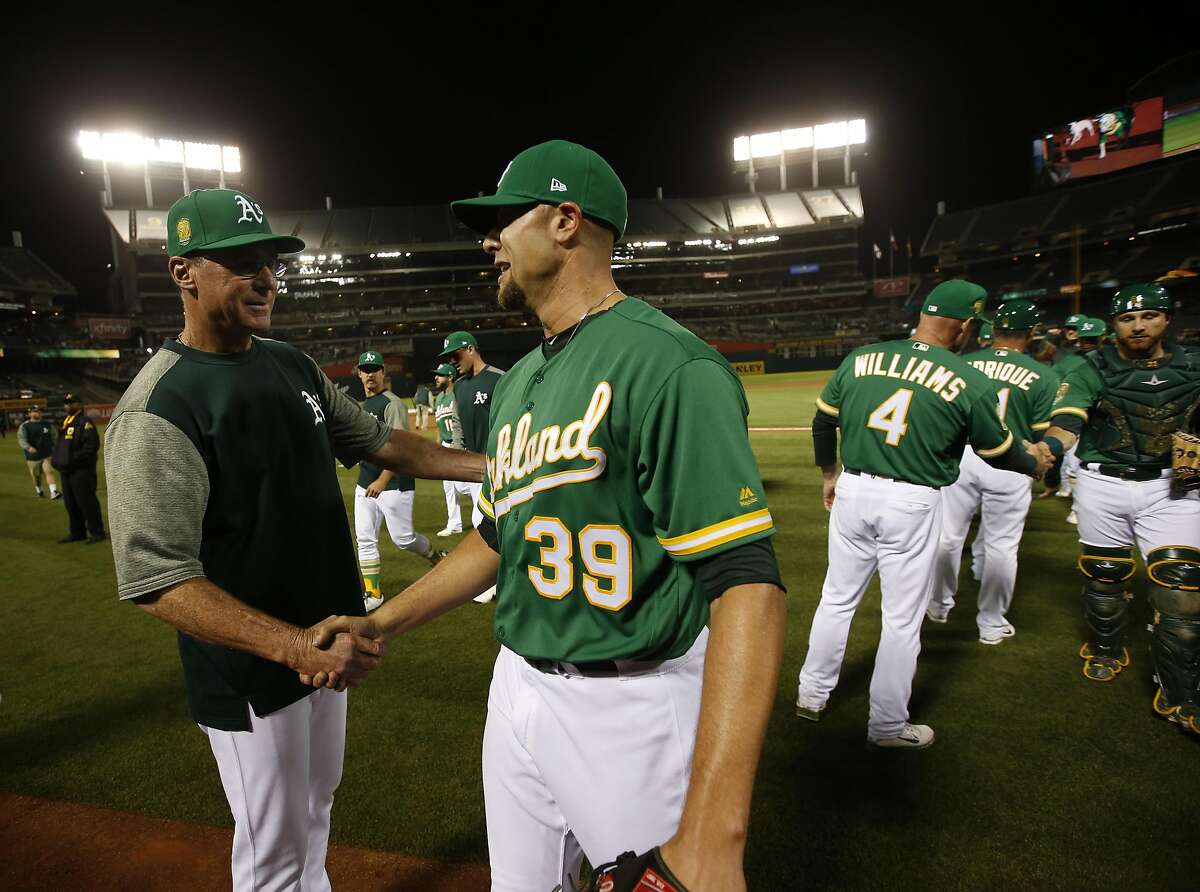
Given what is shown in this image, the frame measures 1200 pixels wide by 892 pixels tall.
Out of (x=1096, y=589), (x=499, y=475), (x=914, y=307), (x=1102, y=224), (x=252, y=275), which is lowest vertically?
(x=1096, y=589)

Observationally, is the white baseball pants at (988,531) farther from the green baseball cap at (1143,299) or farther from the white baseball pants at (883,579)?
the white baseball pants at (883,579)

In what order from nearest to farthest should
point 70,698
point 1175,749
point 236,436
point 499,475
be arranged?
point 499,475 → point 236,436 → point 1175,749 → point 70,698

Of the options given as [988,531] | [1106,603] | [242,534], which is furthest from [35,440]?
[1106,603]

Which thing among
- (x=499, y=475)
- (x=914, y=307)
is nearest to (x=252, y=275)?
(x=499, y=475)

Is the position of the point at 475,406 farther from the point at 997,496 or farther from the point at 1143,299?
the point at 1143,299

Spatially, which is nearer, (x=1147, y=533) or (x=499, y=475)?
(x=499, y=475)

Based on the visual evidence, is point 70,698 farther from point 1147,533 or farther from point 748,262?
point 748,262

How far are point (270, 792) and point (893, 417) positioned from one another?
369 centimetres

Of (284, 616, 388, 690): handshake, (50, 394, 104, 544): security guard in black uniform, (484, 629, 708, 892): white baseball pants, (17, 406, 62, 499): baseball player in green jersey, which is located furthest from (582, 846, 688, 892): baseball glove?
(17, 406, 62, 499): baseball player in green jersey

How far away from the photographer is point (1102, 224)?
45312 mm

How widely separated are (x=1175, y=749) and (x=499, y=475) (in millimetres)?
4423

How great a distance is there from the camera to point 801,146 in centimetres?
6128

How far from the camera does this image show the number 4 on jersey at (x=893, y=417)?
13.0 ft

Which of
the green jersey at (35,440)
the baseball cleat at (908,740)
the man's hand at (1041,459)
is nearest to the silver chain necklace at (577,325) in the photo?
the baseball cleat at (908,740)
